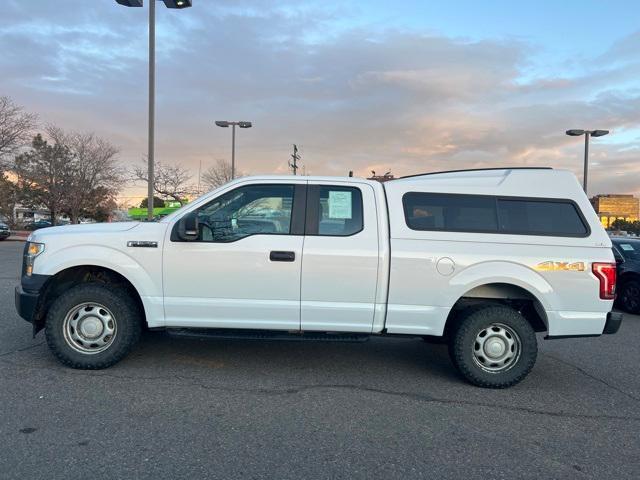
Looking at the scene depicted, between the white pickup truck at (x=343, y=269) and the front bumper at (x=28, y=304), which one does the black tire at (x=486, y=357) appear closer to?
the white pickup truck at (x=343, y=269)

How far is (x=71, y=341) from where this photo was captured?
4930mm

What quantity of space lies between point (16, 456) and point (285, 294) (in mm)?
2440

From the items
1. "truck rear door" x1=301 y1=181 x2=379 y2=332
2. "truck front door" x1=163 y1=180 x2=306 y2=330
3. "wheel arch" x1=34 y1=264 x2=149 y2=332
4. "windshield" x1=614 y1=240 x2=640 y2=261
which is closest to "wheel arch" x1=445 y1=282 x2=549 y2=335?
"truck rear door" x1=301 y1=181 x2=379 y2=332

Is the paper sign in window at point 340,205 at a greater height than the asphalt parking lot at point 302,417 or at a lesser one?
greater

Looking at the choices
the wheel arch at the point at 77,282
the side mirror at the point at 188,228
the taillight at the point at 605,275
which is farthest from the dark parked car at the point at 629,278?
the wheel arch at the point at 77,282

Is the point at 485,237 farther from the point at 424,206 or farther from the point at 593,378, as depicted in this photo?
the point at 593,378

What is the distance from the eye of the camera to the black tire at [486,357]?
15.9ft

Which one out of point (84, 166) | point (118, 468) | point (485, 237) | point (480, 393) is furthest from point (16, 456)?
point (84, 166)

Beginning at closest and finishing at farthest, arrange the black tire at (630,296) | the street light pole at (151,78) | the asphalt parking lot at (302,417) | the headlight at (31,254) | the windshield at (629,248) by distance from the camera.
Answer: the asphalt parking lot at (302,417) → the headlight at (31,254) → the black tire at (630,296) → the windshield at (629,248) → the street light pole at (151,78)

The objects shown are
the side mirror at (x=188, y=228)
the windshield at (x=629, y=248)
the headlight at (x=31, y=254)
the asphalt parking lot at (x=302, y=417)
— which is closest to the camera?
the asphalt parking lot at (x=302, y=417)

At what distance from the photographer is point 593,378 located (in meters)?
5.40

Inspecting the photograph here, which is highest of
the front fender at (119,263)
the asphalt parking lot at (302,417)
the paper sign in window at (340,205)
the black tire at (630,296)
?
the paper sign in window at (340,205)

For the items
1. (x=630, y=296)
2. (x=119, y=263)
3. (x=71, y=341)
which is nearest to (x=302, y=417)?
(x=119, y=263)

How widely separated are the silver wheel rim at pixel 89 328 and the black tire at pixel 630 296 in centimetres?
915
